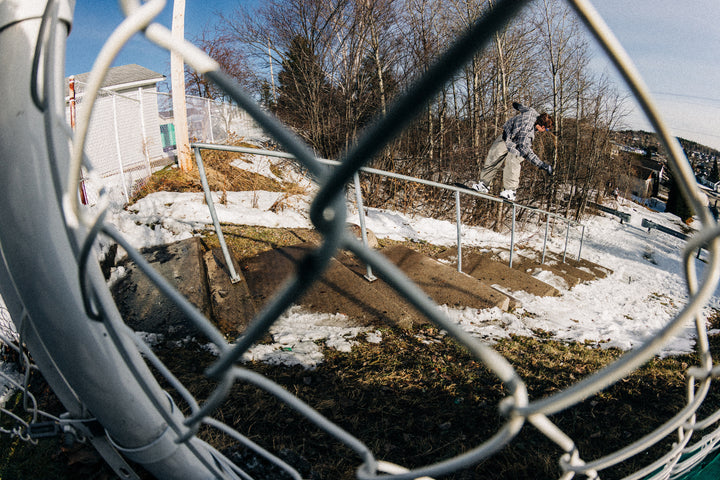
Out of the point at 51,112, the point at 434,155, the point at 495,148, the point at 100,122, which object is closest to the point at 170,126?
the point at 100,122

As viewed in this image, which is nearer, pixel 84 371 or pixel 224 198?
pixel 84 371

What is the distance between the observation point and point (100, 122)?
7.23 metres

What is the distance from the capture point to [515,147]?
611 centimetres

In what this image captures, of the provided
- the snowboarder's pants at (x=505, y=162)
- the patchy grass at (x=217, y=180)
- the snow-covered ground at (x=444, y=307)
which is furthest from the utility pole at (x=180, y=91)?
the snowboarder's pants at (x=505, y=162)

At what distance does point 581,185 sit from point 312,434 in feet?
68.5

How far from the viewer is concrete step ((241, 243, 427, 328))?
314 centimetres

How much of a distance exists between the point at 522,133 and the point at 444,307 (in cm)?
384

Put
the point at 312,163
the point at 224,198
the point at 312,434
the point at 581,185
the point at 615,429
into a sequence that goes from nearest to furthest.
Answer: the point at 312,163 < the point at 312,434 < the point at 615,429 < the point at 224,198 < the point at 581,185

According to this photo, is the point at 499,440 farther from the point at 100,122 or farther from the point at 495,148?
the point at 100,122

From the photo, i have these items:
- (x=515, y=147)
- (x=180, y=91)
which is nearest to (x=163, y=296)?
(x=515, y=147)

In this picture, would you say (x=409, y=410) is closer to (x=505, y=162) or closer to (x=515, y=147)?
(x=515, y=147)

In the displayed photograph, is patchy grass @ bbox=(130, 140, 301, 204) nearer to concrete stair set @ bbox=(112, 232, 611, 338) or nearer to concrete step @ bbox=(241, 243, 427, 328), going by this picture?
concrete stair set @ bbox=(112, 232, 611, 338)

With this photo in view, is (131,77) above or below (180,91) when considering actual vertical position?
above

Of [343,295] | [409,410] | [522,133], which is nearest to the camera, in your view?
[409,410]
